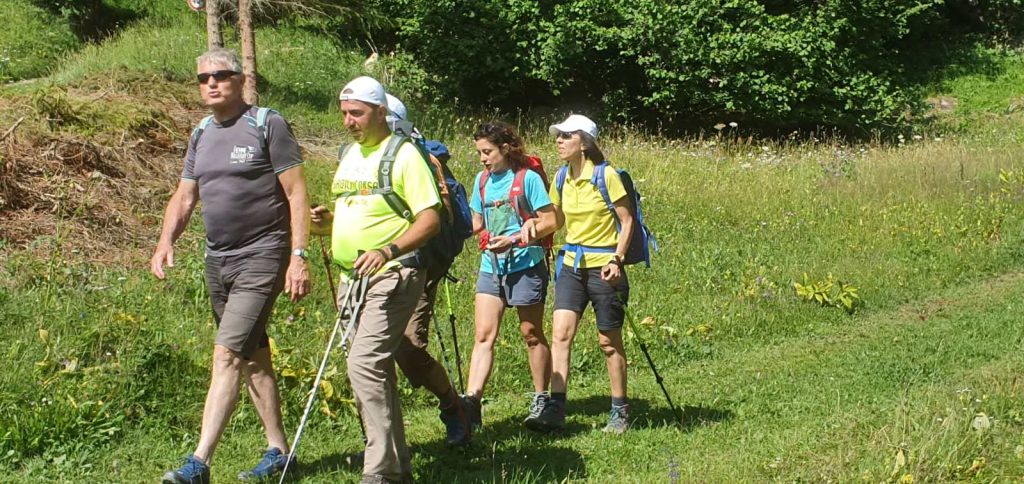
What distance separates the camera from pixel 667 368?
838cm

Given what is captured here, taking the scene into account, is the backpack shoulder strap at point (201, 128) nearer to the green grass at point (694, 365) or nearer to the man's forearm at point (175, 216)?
the man's forearm at point (175, 216)

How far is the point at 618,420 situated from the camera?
6496mm

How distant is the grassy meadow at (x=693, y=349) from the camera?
5.81 m

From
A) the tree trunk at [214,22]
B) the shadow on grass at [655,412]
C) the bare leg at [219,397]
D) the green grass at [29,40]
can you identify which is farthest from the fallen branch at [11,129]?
the green grass at [29,40]

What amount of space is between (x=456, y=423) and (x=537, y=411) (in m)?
0.65

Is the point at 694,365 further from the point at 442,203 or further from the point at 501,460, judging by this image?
the point at 442,203

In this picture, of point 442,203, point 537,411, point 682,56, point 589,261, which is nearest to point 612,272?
point 589,261

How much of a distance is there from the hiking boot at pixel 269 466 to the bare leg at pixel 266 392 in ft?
0.10

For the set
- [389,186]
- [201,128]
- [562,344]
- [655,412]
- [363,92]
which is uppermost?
[363,92]

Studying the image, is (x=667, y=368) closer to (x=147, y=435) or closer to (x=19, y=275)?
(x=147, y=435)

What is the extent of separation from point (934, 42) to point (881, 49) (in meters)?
7.48

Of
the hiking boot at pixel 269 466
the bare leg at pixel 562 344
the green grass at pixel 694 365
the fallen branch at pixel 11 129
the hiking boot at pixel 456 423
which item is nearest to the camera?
the hiking boot at pixel 269 466

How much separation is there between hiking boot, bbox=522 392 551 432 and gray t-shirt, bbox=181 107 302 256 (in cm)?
203

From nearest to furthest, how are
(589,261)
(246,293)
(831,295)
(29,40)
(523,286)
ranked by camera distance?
(246,293) < (589,261) < (523,286) < (831,295) < (29,40)
